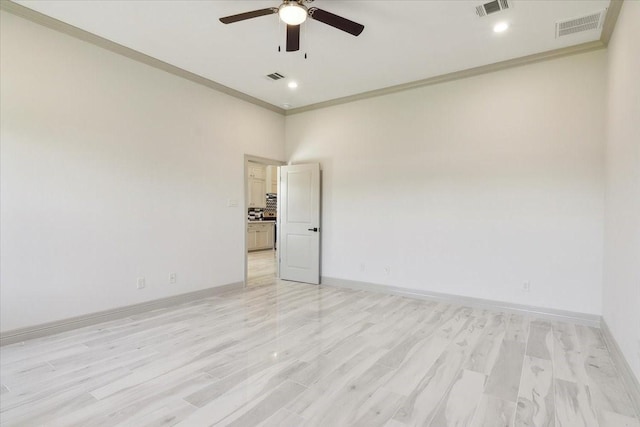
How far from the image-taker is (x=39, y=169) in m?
3.16

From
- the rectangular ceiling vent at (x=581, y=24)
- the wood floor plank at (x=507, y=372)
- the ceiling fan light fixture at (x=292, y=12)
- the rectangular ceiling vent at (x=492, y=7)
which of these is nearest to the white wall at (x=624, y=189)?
the rectangular ceiling vent at (x=581, y=24)

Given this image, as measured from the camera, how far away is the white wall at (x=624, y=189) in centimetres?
226

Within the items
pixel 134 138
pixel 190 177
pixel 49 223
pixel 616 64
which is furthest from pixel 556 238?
pixel 49 223

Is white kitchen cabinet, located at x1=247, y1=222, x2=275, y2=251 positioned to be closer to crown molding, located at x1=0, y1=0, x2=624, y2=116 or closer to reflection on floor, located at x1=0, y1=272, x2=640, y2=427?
crown molding, located at x1=0, y1=0, x2=624, y2=116

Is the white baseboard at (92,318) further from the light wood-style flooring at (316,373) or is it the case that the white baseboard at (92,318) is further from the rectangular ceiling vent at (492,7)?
the rectangular ceiling vent at (492,7)

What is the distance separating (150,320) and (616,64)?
541 centimetres

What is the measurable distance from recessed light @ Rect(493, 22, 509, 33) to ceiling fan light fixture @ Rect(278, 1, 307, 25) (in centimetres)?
203

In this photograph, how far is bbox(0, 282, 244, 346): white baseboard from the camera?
3.04 metres

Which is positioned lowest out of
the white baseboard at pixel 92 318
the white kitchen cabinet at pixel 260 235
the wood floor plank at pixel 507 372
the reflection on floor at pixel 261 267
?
the reflection on floor at pixel 261 267

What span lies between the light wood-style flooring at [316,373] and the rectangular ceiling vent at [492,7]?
312cm

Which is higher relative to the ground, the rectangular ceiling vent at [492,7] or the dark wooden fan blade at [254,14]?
the rectangular ceiling vent at [492,7]

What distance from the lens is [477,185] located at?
4.29 meters

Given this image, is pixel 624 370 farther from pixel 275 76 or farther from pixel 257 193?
pixel 257 193

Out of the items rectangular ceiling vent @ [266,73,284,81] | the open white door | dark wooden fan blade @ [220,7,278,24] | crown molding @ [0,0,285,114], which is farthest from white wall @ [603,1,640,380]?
crown molding @ [0,0,285,114]
